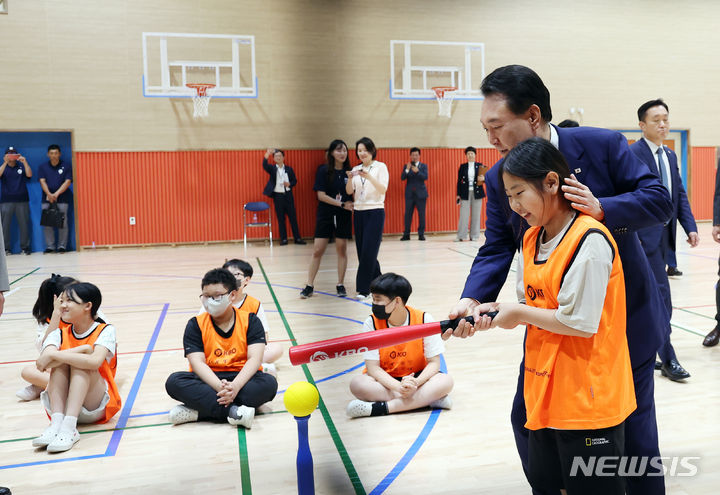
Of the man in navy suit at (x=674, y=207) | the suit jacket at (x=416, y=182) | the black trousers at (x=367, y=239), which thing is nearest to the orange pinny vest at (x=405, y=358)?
the man in navy suit at (x=674, y=207)

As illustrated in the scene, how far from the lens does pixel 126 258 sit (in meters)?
8.86

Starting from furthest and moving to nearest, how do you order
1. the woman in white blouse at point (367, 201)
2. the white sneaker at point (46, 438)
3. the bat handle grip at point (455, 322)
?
the woman in white blouse at point (367, 201), the white sneaker at point (46, 438), the bat handle grip at point (455, 322)

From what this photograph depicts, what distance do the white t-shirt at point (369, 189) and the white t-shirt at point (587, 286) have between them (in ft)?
12.8

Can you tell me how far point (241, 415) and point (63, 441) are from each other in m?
0.73

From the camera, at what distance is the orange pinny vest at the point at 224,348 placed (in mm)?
2969

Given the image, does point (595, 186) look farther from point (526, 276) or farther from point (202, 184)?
point (202, 184)

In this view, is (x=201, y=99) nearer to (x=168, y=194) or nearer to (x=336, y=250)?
(x=168, y=194)

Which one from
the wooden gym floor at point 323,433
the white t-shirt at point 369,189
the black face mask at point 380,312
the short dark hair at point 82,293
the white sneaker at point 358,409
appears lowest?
the wooden gym floor at point 323,433

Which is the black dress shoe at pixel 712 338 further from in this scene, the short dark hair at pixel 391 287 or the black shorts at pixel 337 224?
the black shorts at pixel 337 224

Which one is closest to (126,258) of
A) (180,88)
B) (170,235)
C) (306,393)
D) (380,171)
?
(170,235)

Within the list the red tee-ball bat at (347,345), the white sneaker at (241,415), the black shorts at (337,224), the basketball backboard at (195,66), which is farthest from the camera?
the basketball backboard at (195,66)

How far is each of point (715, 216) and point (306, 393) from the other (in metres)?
3.54

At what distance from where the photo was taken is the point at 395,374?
9.93 ft

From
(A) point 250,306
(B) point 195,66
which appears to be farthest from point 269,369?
(B) point 195,66
